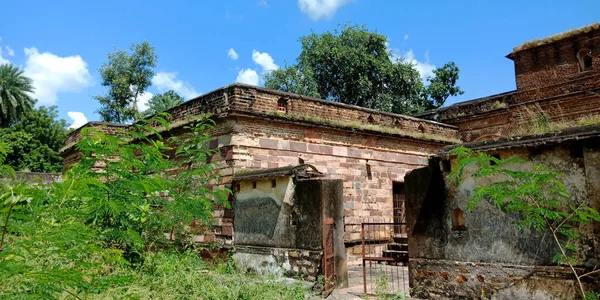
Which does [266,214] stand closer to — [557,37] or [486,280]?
[486,280]

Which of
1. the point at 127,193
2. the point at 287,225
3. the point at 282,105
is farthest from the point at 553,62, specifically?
the point at 127,193

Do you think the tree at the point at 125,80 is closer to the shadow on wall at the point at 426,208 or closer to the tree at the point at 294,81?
the tree at the point at 294,81

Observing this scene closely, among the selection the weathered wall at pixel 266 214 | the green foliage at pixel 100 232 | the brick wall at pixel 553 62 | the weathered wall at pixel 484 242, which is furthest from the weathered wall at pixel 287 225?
the brick wall at pixel 553 62

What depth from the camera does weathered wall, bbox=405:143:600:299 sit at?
17.0 feet

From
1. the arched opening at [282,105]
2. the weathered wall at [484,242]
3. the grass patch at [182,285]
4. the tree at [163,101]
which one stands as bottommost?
the grass patch at [182,285]

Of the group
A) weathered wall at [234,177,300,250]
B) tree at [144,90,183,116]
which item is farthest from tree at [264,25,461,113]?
weathered wall at [234,177,300,250]

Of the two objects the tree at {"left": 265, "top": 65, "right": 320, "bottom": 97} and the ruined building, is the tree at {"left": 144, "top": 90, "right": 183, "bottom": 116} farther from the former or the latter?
the ruined building

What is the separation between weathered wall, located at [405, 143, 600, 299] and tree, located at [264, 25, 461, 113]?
25.5 metres

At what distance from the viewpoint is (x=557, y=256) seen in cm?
476

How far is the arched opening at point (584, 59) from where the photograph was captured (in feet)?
48.7

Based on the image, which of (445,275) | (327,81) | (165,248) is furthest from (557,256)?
(327,81)

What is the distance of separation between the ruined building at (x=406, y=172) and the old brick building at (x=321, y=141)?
0.03 metres

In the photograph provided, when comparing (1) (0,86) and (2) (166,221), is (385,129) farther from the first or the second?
(1) (0,86)

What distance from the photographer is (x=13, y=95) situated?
35250mm
